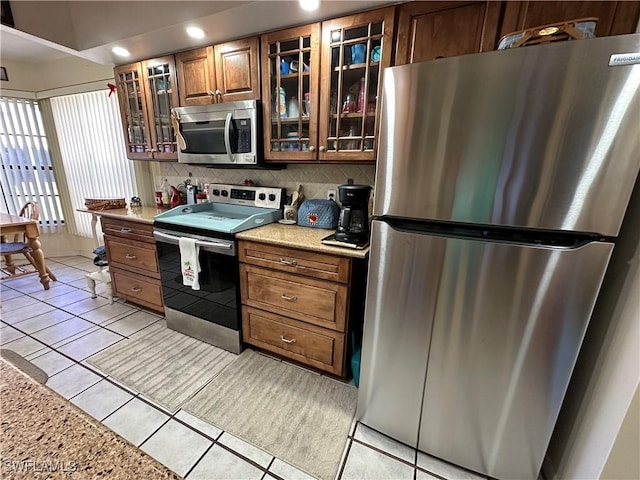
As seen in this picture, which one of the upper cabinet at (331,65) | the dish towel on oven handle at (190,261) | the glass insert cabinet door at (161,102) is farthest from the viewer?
the glass insert cabinet door at (161,102)

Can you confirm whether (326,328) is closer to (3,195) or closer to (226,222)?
(226,222)

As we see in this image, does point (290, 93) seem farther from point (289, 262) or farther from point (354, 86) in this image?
point (289, 262)

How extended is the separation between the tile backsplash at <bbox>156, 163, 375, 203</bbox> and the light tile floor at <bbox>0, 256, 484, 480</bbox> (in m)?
Result: 1.47

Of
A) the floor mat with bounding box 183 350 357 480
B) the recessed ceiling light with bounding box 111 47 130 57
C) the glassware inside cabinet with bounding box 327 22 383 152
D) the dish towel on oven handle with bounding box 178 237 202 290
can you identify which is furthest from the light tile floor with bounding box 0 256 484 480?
the recessed ceiling light with bounding box 111 47 130 57

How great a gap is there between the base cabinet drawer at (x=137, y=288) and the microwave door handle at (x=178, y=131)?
1.19 m

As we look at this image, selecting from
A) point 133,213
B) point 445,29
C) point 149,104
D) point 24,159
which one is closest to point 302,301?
point 445,29

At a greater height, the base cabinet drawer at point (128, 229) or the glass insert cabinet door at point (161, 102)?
the glass insert cabinet door at point (161, 102)

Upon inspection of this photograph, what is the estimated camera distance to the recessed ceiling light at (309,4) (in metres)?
1.48

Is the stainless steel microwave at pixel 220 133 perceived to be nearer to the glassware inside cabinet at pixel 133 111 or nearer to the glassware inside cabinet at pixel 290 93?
the glassware inside cabinet at pixel 290 93

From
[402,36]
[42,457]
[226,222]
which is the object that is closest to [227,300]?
[226,222]

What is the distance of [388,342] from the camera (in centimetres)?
134

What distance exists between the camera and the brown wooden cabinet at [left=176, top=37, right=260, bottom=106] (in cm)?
192

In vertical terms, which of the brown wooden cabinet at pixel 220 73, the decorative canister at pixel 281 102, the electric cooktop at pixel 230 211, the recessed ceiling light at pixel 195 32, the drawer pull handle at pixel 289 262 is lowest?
the drawer pull handle at pixel 289 262

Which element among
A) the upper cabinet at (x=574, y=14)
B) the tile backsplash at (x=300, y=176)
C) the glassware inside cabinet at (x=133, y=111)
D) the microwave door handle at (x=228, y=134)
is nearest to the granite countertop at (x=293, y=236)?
the tile backsplash at (x=300, y=176)
